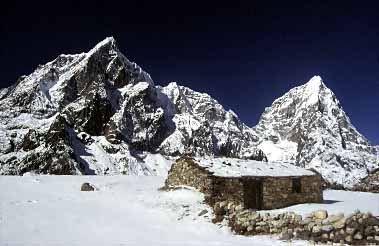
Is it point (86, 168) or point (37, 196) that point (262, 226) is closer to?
point (37, 196)

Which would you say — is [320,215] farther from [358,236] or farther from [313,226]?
[358,236]

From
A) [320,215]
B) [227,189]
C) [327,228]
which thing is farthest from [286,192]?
[327,228]

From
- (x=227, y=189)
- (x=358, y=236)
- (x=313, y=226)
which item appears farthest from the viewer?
(x=227, y=189)

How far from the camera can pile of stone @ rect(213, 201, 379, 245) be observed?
15.3m

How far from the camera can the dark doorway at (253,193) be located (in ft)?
81.5

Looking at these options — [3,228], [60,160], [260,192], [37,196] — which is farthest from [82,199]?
[60,160]

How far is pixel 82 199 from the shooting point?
1009 inches

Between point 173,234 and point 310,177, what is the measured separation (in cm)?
1283

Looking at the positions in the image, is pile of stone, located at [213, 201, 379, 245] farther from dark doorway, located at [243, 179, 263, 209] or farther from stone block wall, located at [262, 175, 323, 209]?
stone block wall, located at [262, 175, 323, 209]

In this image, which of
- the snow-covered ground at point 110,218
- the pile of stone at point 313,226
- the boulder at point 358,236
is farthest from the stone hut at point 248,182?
the boulder at point 358,236

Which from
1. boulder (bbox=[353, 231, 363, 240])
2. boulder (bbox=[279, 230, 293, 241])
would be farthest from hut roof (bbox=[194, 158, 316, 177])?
boulder (bbox=[353, 231, 363, 240])

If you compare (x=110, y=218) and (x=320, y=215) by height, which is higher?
(x=320, y=215)

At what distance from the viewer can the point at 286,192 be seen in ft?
85.8

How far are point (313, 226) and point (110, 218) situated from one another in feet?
30.3
